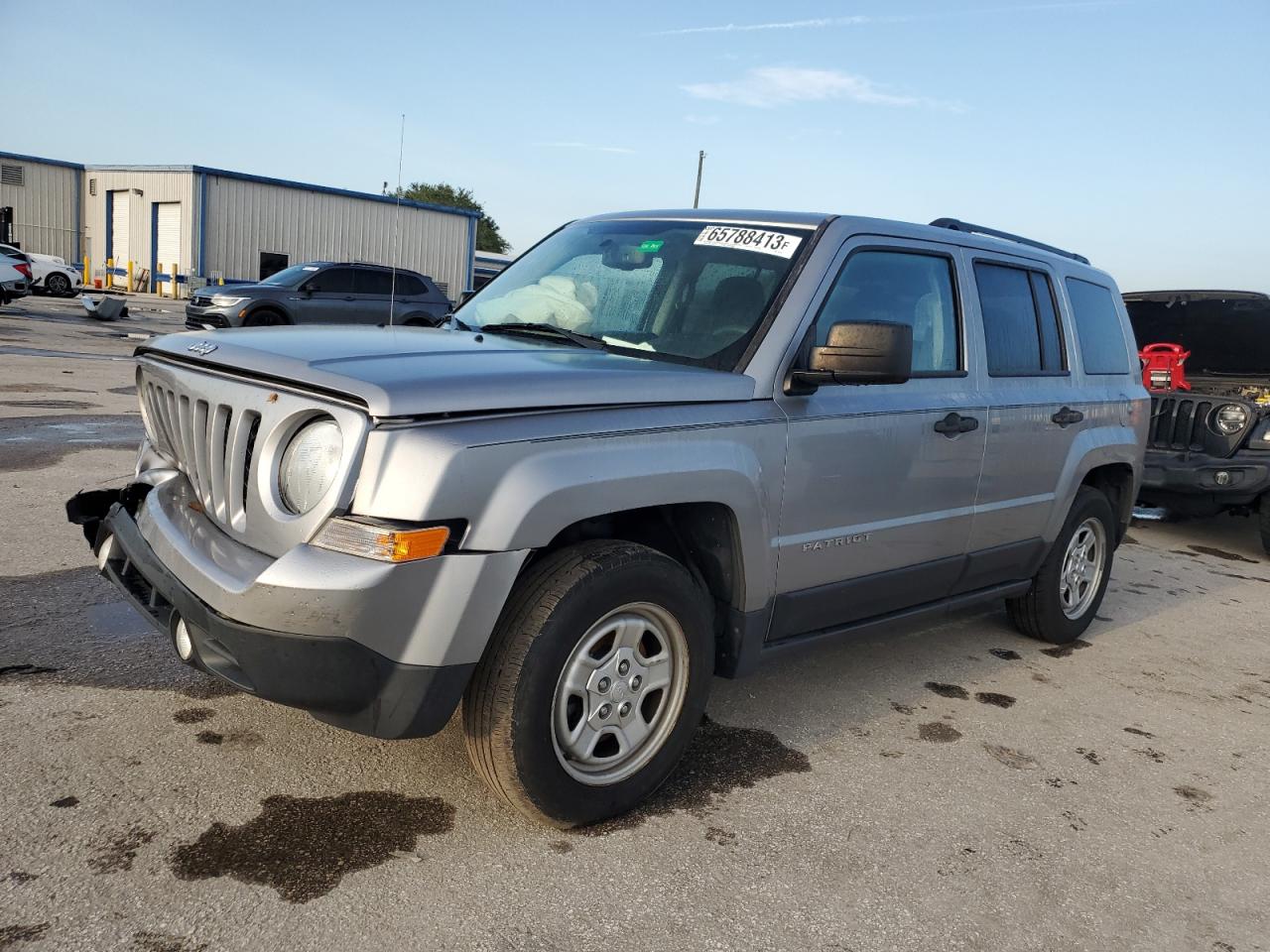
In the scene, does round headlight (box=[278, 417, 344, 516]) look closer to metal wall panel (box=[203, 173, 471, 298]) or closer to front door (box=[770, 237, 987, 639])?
front door (box=[770, 237, 987, 639])

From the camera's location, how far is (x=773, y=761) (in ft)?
11.5

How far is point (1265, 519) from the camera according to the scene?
300 inches

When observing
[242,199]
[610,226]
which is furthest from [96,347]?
[242,199]

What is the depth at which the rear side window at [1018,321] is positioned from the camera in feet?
14.1

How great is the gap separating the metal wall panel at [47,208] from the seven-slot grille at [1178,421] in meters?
43.5

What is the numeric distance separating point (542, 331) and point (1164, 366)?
23.2ft

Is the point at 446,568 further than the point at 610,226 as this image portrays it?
No

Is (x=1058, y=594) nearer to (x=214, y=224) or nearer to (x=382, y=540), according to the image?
(x=382, y=540)

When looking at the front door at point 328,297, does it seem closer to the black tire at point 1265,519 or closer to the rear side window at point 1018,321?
the black tire at point 1265,519

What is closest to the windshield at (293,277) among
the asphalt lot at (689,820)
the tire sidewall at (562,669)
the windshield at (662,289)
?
the asphalt lot at (689,820)

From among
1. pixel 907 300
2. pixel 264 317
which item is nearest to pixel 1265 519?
pixel 907 300

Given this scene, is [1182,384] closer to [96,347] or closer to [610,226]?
[610,226]

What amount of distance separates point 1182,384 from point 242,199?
33.8 m

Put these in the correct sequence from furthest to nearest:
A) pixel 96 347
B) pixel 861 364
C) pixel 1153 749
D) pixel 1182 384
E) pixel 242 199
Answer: pixel 242 199
pixel 96 347
pixel 1182 384
pixel 1153 749
pixel 861 364
